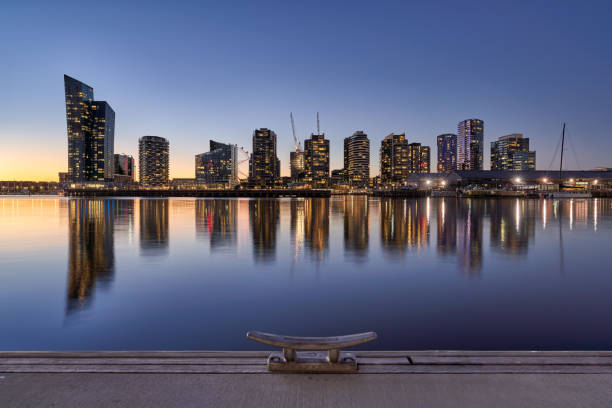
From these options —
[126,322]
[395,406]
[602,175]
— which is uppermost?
[602,175]

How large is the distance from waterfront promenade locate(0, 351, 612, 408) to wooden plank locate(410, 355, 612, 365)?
1 centimetres

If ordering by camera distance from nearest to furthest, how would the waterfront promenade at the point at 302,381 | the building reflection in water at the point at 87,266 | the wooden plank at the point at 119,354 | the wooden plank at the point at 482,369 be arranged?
the waterfront promenade at the point at 302,381 < the wooden plank at the point at 482,369 < the wooden plank at the point at 119,354 < the building reflection in water at the point at 87,266

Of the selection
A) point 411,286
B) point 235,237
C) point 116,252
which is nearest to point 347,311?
point 411,286

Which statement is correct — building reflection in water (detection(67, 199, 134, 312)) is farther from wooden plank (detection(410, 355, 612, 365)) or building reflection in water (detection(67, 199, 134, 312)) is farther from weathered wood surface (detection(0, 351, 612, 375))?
wooden plank (detection(410, 355, 612, 365))

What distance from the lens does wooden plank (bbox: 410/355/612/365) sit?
14.1 ft

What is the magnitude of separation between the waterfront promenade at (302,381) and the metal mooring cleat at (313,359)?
0.10 m

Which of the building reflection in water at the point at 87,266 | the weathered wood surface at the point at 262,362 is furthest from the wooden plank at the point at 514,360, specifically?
the building reflection in water at the point at 87,266

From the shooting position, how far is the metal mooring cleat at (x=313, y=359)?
420 centimetres

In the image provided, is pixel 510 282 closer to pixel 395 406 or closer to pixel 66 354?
pixel 395 406

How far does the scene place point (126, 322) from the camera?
858cm

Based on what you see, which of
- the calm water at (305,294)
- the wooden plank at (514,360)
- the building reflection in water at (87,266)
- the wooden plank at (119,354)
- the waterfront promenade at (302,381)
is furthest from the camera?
the building reflection in water at (87,266)

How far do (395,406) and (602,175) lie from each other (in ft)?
729

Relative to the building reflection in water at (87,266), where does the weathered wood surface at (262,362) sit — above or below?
above

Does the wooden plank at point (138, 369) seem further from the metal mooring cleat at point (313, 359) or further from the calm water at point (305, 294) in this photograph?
the calm water at point (305, 294)
